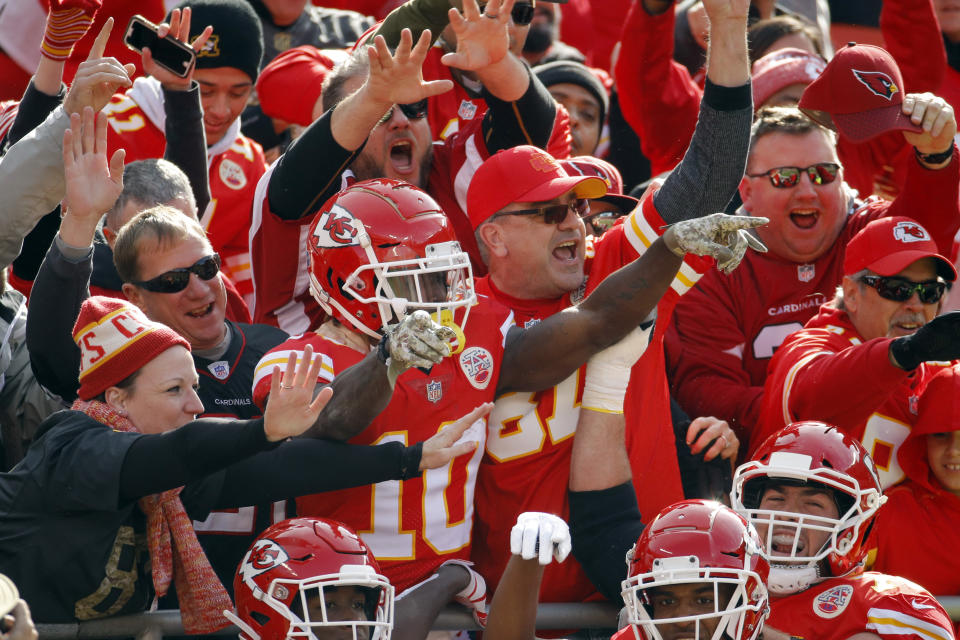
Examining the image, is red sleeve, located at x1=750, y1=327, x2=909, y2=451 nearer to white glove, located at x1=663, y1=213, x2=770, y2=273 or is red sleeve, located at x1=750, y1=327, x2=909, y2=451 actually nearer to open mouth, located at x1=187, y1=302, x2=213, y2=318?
white glove, located at x1=663, y1=213, x2=770, y2=273

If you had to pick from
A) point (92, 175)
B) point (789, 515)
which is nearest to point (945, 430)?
point (789, 515)

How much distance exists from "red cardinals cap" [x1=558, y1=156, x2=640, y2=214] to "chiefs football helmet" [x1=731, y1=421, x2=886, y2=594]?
4.15ft

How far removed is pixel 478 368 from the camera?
4.20 meters

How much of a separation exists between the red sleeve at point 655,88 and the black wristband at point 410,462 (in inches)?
113

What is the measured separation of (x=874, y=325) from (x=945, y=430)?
479mm

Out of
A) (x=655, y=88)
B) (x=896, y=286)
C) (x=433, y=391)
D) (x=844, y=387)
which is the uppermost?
(x=655, y=88)

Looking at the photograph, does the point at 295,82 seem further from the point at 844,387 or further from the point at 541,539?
the point at 541,539

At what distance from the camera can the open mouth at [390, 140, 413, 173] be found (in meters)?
5.20

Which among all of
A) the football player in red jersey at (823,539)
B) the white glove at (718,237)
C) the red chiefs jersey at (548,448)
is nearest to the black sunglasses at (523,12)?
the red chiefs jersey at (548,448)

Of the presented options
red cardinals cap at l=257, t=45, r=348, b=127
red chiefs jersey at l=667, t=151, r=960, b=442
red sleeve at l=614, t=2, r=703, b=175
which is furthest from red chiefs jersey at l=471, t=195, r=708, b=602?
red cardinals cap at l=257, t=45, r=348, b=127

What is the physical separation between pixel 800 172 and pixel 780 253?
1.10 ft

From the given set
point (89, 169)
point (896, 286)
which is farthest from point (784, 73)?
point (89, 169)

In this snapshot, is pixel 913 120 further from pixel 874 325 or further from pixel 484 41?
pixel 484 41

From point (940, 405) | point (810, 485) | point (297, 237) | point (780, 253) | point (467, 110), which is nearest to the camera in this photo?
point (810, 485)
